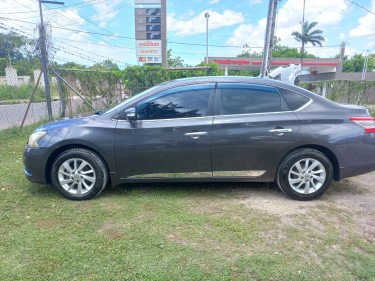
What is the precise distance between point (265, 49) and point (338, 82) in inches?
215

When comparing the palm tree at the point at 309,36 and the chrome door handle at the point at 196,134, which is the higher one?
the palm tree at the point at 309,36

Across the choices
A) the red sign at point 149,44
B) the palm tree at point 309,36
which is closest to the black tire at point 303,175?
the red sign at point 149,44

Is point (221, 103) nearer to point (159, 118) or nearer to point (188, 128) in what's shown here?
point (188, 128)

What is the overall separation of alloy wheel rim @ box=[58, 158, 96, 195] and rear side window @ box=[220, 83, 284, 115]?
1928mm

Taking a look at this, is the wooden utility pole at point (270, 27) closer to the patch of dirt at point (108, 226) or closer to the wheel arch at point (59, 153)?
the wheel arch at point (59, 153)

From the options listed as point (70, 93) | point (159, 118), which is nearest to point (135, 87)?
point (70, 93)

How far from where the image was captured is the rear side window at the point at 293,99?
11.8 feet

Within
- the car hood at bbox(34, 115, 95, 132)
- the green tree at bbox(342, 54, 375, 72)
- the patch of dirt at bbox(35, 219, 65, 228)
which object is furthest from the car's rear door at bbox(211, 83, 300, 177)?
the green tree at bbox(342, 54, 375, 72)

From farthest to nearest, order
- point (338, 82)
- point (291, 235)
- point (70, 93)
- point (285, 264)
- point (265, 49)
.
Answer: point (338, 82) → point (265, 49) → point (70, 93) → point (291, 235) → point (285, 264)

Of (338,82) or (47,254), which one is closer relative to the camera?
(47,254)

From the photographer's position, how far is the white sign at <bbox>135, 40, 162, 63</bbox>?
14.6 m

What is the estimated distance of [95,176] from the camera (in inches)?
140

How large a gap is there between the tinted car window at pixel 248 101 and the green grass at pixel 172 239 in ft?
3.88

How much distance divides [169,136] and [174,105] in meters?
0.44
